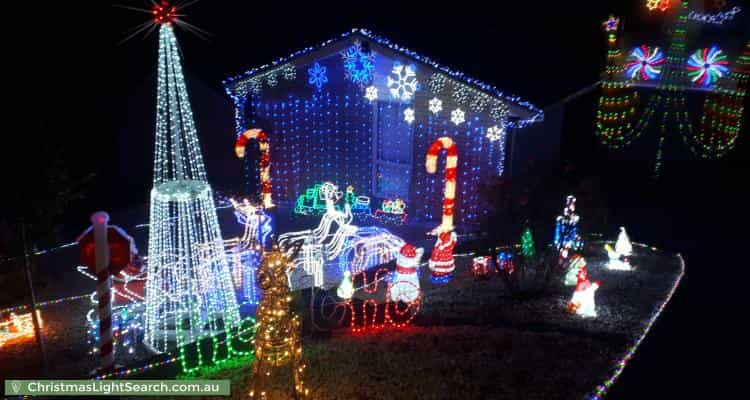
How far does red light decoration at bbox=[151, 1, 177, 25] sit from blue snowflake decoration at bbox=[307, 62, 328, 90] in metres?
8.16

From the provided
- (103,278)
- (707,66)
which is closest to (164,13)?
(103,278)

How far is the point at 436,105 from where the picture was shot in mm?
14438

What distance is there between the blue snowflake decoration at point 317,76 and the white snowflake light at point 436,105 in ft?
11.1

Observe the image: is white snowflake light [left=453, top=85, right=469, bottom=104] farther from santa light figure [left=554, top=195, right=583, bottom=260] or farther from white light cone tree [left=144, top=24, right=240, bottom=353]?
white light cone tree [left=144, top=24, right=240, bottom=353]

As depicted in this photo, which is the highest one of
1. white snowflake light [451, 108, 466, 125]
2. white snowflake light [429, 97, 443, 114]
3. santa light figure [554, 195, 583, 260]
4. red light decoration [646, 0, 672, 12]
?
red light decoration [646, 0, 672, 12]

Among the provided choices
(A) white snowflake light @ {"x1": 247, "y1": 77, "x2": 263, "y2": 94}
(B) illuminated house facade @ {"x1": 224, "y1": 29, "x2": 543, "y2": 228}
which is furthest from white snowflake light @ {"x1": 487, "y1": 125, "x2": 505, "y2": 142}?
(A) white snowflake light @ {"x1": 247, "y1": 77, "x2": 263, "y2": 94}

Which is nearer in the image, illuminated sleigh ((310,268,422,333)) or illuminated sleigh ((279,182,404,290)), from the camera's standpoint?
illuminated sleigh ((310,268,422,333))

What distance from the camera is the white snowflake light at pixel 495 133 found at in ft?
45.2

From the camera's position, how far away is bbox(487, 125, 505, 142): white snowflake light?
45.2 feet

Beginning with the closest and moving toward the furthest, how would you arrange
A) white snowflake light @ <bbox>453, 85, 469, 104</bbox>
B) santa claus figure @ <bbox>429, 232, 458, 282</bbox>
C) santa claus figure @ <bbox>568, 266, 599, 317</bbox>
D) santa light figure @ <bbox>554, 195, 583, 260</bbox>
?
santa claus figure @ <bbox>568, 266, 599, 317</bbox> < santa light figure @ <bbox>554, 195, 583, 260</bbox> < santa claus figure @ <bbox>429, 232, 458, 282</bbox> < white snowflake light @ <bbox>453, 85, 469, 104</bbox>

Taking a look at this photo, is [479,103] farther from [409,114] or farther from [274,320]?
[274,320]

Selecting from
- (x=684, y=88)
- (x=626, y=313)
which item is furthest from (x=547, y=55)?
(x=626, y=313)

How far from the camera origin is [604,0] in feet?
73.0

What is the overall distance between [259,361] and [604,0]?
22.0 meters
